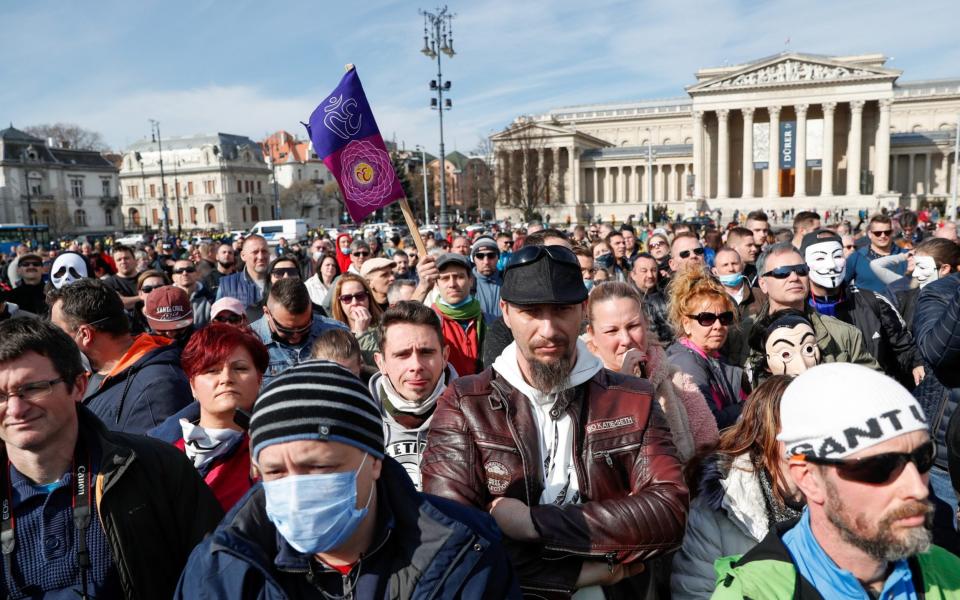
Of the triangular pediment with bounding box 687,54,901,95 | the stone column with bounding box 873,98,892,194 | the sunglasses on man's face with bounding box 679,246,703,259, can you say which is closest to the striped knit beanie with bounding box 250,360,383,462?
the sunglasses on man's face with bounding box 679,246,703,259

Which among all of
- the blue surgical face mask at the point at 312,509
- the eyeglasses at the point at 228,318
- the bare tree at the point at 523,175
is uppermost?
the bare tree at the point at 523,175

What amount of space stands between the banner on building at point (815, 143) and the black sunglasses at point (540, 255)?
70.6 m

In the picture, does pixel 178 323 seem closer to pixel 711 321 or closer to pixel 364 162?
pixel 364 162

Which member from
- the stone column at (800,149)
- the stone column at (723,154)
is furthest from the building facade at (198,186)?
the stone column at (800,149)

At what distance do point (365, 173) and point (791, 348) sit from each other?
4.47m

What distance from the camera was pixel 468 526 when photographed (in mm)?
1865

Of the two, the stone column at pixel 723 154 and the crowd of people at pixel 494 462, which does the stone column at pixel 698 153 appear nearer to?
the stone column at pixel 723 154

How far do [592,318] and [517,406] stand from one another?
114 centimetres

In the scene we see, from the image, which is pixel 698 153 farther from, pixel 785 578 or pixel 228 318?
pixel 785 578

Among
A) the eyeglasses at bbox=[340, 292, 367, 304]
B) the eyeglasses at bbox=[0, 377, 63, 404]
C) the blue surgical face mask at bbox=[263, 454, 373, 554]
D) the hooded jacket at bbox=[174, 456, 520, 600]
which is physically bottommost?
the hooded jacket at bbox=[174, 456, 520, 600]

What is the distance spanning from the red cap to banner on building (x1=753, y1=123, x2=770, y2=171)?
2674 inches

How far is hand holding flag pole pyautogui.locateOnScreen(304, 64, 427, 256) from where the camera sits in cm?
639

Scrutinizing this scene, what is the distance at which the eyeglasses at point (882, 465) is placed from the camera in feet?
5.87

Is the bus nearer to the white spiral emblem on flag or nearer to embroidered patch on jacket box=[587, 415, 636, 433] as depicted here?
the white spiral emblem on flag
